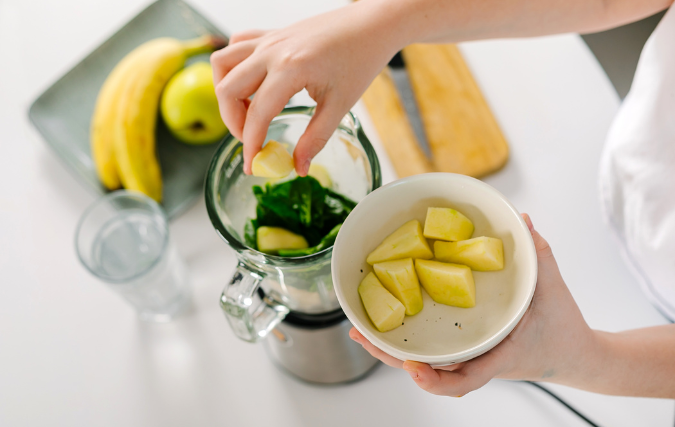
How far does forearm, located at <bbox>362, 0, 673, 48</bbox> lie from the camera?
60cm

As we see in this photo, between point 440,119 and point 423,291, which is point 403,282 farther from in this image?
point 440,119

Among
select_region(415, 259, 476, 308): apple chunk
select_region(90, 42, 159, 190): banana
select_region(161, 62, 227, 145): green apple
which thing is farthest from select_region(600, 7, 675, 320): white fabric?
select_region(90, 42, 159, 190): banana

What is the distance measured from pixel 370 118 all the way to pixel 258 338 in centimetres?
Answer: 49

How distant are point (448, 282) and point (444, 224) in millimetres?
55

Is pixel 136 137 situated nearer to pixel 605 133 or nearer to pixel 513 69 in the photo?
pixel 513 69

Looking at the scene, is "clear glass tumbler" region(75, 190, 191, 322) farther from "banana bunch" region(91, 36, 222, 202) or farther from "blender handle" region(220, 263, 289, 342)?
"blender handle" region(220, 263, 289, 342)

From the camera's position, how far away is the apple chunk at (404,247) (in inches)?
18.6

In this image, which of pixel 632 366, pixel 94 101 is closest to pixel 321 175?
pixel 632 366

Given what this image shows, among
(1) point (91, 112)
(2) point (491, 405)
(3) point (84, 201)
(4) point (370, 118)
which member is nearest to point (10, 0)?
(1) point (91, 112)

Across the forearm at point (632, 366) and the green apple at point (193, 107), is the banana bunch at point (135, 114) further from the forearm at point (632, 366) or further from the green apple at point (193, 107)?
the forearm at point (632, 366)

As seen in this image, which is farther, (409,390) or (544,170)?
(544,170)

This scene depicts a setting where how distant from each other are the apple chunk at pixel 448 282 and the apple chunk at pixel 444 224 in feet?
0.09

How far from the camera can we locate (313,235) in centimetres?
58

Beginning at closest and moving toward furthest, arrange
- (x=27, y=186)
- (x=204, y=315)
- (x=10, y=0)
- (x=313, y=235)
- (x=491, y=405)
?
1. (x=313, y=235)
2. (x=491, y=405)
3. (x=204, y=315)
4. (x=27, y=186)
5. (x=10, y=0)
